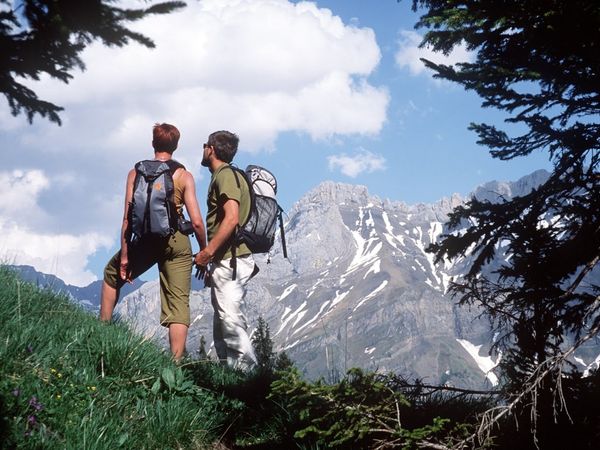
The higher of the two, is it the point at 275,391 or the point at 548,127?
the point at 548,127

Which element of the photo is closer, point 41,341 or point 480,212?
point 41,341

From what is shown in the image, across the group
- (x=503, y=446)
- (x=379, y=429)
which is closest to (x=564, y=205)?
(x=503, y=446)

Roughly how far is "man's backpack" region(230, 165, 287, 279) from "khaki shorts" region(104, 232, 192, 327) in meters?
0.60

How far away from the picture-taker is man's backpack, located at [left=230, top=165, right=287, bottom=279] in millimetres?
5938

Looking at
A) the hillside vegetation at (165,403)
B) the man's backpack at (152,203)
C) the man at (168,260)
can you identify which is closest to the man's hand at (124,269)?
the man at (168,260)

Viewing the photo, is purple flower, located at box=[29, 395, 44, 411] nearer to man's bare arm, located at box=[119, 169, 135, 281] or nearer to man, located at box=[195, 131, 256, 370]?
man's bare arm, located at box=[119, 169, 135, 281]

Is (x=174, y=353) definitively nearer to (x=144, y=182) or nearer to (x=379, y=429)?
(x=144, y=182)

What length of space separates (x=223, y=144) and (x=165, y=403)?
3.39m

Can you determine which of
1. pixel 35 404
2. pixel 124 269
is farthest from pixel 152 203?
pixel 35 404

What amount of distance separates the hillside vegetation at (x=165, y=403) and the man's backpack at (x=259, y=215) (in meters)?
1.67

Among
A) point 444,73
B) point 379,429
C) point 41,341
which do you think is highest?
point 444,73

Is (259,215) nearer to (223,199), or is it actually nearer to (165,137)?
(223,199)

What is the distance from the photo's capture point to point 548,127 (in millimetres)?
6098

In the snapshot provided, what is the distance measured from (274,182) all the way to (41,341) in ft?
11.5
